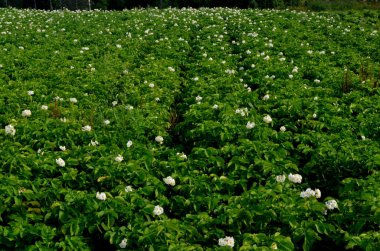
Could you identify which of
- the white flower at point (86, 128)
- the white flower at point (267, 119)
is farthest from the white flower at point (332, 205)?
the white flower at point (86, 128)

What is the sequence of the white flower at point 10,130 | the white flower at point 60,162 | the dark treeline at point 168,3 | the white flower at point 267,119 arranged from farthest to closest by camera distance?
the dark treeline at point 168,3 < the white flower at point 267,119 < the white flower at point 10,130 < the white flower at point 60,162

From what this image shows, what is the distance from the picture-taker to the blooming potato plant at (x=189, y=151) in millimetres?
4336

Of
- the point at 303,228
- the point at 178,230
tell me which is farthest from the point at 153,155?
the point at 303,228

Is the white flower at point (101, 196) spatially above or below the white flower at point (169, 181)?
above

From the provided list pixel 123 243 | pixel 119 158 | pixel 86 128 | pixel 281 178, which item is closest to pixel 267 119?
pixel 281 178

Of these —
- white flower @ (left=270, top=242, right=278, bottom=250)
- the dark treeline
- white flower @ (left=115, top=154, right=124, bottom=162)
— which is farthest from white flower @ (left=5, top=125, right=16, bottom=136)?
the dark treeline

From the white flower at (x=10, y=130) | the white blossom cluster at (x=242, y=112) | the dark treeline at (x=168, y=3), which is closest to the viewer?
the white flower at (x=10, y=130)

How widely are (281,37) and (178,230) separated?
11633mm

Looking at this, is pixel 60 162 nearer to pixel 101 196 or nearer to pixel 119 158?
pixel 119 158

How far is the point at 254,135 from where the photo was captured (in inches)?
245

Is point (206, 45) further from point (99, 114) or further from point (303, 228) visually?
point (303, 228)

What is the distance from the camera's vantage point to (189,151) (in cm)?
678

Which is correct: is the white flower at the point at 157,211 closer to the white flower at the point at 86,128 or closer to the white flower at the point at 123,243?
the white flower at the point at 123,243

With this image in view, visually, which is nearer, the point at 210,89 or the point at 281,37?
the point at 210,89
